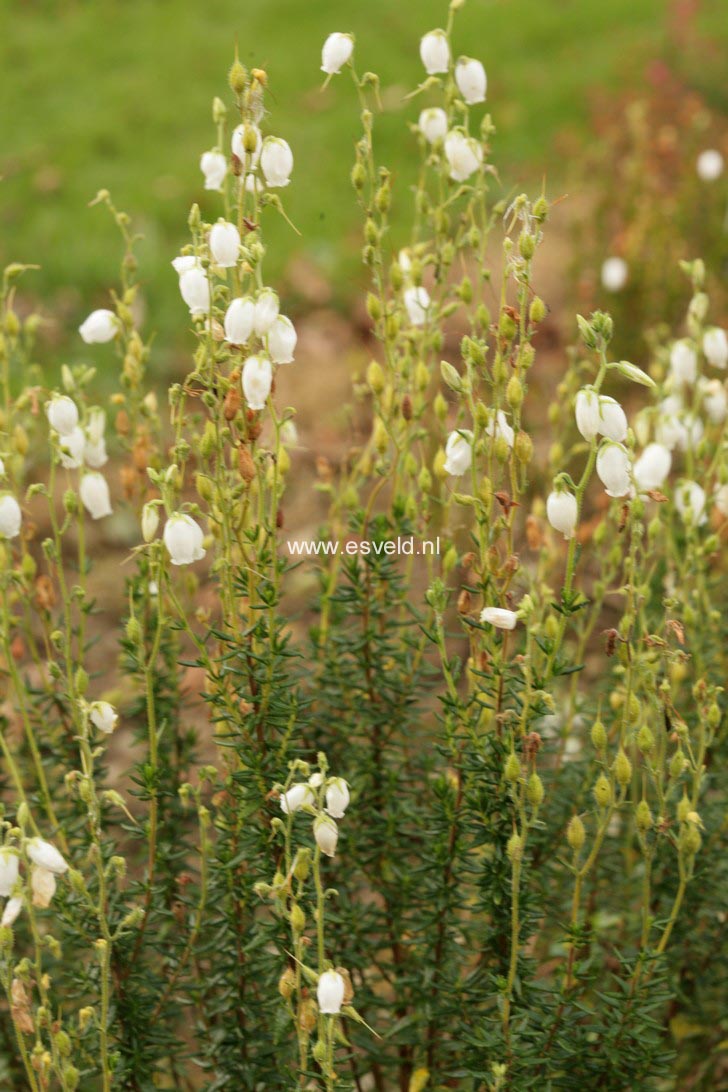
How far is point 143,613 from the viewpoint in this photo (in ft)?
7.38

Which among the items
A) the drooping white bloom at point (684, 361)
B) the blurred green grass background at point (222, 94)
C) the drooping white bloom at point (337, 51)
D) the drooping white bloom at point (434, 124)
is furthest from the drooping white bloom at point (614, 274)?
the drooping white bloom at point (337, 51)

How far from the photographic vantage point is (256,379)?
5.34ft

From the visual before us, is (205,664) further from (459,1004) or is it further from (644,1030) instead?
(644,1030)

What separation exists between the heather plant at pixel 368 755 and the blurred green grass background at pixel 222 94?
3.00m

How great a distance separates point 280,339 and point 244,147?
26 centimetres

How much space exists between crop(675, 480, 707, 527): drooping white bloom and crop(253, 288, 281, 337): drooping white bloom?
0.87 metres

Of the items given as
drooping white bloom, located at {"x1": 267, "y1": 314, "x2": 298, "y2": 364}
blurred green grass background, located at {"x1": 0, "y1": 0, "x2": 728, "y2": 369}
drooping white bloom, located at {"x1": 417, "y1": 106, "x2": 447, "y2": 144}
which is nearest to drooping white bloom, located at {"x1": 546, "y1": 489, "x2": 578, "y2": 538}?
drooping white bloom, located at {"x1": 267, "y1": 314, "x2": 298, "y2": 364}

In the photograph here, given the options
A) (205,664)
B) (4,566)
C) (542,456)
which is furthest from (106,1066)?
(542,456)

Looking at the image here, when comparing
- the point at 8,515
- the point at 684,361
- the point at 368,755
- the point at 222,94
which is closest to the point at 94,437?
the point at 8,515

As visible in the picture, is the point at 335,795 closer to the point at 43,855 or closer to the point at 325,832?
the point at 325,832

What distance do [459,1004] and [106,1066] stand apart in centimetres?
55

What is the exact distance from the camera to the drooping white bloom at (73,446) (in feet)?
6.46

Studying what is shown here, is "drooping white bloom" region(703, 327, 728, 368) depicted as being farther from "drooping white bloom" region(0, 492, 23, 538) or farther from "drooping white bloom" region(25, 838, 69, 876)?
"drooping white bloom" region(25, 838, 69, 876)

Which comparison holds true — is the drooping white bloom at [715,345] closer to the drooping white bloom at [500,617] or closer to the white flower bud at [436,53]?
the white flower bud at [436,53]
